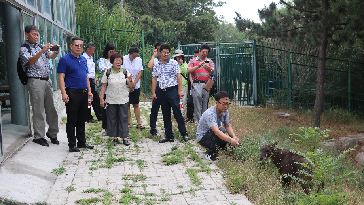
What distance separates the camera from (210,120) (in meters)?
5.95

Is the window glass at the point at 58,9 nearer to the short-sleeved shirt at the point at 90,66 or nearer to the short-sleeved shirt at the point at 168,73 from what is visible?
the short-sleeved shirt at the point at 90,66

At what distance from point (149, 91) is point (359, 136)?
829 centimetres

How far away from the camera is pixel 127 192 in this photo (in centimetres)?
458

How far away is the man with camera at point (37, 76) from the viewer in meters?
5.88

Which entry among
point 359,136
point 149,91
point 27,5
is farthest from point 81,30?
point 359,136

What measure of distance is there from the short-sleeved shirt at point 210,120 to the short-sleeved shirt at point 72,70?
7.24 feet

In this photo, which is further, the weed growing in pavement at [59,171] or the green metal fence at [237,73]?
the green metal fence at [237,73]

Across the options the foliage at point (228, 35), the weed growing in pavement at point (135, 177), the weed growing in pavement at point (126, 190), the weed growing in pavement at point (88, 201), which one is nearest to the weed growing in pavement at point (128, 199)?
the weed growing in pavement at point (126, 190)

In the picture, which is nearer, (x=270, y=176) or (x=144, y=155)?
(x=270, y=176)

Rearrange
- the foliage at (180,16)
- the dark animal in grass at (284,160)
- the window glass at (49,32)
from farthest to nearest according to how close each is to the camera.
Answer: the foliage at (180,16)
the window glass at (49,32)
the dark animal in grass at (284,160)

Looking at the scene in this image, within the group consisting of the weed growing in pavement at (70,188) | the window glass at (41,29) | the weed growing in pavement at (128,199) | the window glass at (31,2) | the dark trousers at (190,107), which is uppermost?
the window glass at (31,2)

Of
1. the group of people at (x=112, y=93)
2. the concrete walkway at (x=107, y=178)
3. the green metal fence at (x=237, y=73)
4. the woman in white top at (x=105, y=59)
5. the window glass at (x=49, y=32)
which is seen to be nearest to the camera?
the concrete walkway at (x=107, y=178)

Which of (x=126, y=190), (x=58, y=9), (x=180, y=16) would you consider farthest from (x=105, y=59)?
(x=180, y=16)

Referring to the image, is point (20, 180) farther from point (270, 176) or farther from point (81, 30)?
point (81, 30)
